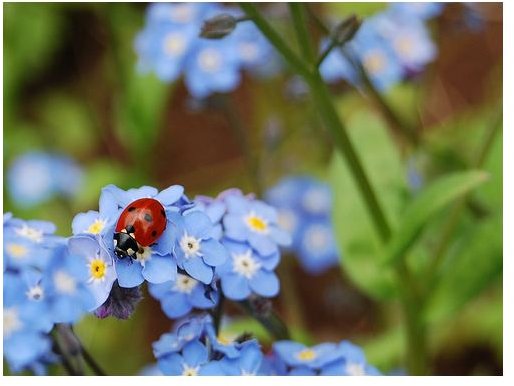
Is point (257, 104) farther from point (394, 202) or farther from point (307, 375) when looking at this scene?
point (307, 375)

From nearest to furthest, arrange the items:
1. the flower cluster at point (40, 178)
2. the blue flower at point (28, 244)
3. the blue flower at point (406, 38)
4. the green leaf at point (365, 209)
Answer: the blue flower at point (28, 244) < the green leaf at point (365, 209) < the blue flower at point (406, 38) < the flower cluster at point (40, 178)

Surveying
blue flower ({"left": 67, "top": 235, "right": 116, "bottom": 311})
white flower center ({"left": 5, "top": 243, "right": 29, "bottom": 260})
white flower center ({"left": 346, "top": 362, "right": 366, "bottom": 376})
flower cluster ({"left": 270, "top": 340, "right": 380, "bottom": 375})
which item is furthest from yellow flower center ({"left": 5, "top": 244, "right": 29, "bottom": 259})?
white flower center ({"left": 346, "top": 362, "right": 366, "bottom": 376})

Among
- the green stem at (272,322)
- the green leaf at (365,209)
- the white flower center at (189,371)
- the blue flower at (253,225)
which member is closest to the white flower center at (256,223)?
the blue flower at (253,225)

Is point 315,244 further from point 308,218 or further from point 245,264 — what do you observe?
point 245,264

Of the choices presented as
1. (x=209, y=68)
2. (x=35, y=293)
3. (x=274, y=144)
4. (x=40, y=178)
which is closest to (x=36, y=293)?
(x=35, y=293)

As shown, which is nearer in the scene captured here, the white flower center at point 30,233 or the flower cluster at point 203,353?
the flower cluster at point 203,353

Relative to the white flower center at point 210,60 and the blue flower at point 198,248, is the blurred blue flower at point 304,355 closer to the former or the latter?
the blue flower at point 198,248
